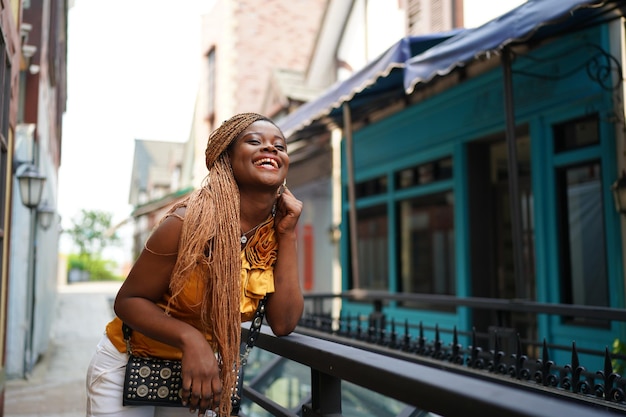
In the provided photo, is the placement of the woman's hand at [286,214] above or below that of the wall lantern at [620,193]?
below

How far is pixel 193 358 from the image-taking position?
158cm

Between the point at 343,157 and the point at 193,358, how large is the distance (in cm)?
902

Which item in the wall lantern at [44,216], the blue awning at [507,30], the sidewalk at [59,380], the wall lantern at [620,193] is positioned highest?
the blue awning at [507,30]

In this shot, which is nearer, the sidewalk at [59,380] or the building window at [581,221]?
the building window at [581,221]

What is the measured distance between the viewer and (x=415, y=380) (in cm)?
121

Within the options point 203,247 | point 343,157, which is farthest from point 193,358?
point 343,157

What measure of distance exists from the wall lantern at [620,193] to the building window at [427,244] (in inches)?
110

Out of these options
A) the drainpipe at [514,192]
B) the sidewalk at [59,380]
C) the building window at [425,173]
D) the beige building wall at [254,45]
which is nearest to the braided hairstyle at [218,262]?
the drainpipe at [514,192]

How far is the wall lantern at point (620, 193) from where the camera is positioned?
5049mm

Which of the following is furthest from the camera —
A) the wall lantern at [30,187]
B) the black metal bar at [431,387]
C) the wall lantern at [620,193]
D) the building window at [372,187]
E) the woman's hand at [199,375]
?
the building window at [372,187]

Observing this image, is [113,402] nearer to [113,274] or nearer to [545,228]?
[545,228]

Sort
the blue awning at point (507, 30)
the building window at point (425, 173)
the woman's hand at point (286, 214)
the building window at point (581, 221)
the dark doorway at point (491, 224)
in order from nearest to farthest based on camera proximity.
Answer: the woman's hand at point (286, 214) < the blue awning at point (507, 30) < the building window at point (581, 221) < the dark doorway at point (491, 224) < the building window at point (425, 173)

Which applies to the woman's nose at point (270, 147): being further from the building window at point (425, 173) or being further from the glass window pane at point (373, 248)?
the glass window pane at point (373, 248)

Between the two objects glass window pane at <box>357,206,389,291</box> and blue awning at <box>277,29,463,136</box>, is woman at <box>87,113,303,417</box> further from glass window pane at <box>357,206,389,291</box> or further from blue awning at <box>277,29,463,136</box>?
glass window pane at <box>357,206,389,291</box>
